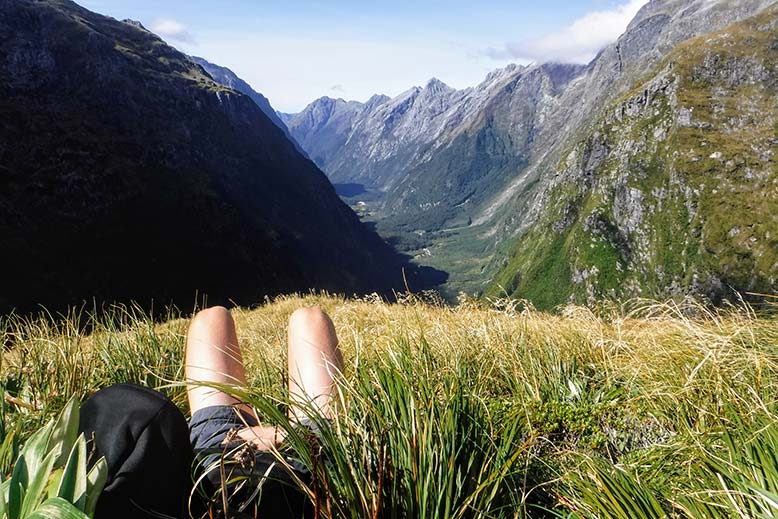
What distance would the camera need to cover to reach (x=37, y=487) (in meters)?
1.13

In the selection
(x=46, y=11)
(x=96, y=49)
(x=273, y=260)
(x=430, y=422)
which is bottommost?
(x=273, y=260)

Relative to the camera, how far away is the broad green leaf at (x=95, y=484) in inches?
44.7

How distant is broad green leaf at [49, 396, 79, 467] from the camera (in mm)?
Result: 1308

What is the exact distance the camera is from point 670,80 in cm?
17250

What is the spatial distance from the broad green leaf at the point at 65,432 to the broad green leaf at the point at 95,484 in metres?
0.21

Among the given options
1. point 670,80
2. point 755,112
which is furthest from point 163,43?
point 755,112

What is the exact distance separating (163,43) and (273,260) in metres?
120

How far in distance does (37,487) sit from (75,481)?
0.27 feet

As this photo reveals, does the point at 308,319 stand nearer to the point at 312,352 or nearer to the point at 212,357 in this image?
the point at 312,352

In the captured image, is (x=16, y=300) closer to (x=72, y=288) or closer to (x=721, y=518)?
(x=72, y=288)

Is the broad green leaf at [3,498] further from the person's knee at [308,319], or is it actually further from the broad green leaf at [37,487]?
the person's knee at [308,319]

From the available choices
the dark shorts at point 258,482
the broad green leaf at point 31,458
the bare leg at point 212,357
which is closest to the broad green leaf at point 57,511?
the broad green leaf at point 31,458

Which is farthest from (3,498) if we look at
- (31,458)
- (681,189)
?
(681,189)

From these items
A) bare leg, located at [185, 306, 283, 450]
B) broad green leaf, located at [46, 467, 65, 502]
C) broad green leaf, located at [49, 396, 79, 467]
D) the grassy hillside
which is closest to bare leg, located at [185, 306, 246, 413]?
bare leg, located at [185, 306, 283, 450]
